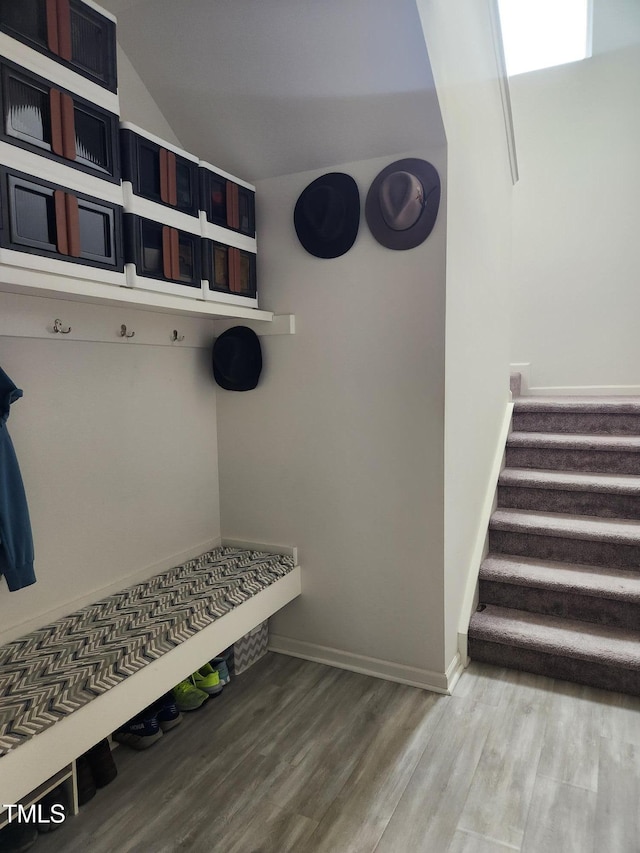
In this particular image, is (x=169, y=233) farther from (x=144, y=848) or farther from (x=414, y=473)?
(x=144, y=848)

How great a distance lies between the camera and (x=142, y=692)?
5.33ft

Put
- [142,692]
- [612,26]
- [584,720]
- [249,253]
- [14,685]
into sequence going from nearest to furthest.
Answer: [14,685], [142,692], [584,720], [249,253], [612,26]

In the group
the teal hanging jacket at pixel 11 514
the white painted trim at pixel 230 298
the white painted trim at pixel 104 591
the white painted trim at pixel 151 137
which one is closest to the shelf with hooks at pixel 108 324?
the white painted trim at pixel 230 298

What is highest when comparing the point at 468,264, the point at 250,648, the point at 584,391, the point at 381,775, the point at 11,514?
the point at 468,264

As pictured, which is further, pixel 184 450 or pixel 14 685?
pixel 184 450

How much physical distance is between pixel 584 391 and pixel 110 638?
3615 mm

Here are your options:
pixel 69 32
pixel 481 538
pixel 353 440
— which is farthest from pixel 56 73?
pixel 481 538

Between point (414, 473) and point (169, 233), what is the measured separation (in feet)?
4.13

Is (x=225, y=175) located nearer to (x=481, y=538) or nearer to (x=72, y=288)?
(x=72, y=288)

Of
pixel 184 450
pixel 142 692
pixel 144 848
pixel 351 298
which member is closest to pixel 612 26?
pixel 351 298


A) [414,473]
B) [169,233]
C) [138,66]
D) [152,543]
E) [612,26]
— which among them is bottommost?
[152,543]

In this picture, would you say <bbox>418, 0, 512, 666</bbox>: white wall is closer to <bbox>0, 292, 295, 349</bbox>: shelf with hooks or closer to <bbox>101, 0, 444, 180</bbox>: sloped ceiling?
<bbox>101, 0, 444, 180</bbox>: sloped ceiling

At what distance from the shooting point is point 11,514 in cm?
163

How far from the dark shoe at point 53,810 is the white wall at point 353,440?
3.68 feet
